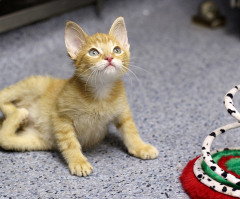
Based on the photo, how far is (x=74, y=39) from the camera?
3.94ft

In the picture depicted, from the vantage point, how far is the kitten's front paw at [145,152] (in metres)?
1.25

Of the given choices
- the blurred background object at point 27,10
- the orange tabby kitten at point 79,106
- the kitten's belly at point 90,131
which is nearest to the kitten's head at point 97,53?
the orange tabby kitten at point 79,106

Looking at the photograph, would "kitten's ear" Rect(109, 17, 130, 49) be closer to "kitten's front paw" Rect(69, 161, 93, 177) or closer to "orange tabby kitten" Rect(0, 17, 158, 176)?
"orange tabby kitten" Rect(0, 17, 158, 176)

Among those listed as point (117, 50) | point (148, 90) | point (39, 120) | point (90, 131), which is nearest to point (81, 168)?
point (90, 131)

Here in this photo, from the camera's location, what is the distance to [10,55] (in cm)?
202

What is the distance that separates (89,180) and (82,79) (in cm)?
32

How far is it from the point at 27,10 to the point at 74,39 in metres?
0.95

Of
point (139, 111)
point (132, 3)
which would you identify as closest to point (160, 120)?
point (139, 111)

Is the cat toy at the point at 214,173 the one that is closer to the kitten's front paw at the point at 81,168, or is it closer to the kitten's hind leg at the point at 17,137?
the kitten's front paw at the point at 81,168

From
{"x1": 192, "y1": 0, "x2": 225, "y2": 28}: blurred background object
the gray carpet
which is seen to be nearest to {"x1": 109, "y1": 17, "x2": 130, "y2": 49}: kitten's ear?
the gray carpet

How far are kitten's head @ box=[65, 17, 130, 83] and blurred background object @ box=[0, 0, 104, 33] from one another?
0.90m

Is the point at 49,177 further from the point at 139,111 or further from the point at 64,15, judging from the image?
the point at 64,15

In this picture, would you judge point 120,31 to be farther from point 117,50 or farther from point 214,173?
point 214,173

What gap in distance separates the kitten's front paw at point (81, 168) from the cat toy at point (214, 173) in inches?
11.4
